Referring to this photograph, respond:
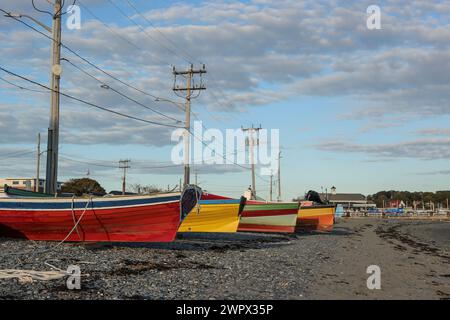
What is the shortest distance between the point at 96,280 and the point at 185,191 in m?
6.34

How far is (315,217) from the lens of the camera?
138 ft

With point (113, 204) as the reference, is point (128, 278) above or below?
below

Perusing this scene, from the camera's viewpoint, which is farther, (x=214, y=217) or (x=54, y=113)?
(x=214, y=217)

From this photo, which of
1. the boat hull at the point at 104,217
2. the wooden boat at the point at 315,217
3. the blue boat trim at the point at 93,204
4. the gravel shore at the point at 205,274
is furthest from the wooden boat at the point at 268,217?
the blue boat trim at the point at 93,204

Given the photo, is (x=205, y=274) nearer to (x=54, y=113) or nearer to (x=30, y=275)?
(x=30, y=275)

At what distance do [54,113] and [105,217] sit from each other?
21.2 ft

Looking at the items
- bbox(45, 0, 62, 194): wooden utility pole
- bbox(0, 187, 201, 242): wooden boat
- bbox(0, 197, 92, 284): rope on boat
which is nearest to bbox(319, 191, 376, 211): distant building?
bbox(45, 0, 62, 194): wooden utility pole

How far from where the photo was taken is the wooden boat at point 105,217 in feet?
57.2

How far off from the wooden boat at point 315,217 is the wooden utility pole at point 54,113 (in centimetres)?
2260

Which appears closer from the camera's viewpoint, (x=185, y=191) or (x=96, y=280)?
(x=96, y=280)

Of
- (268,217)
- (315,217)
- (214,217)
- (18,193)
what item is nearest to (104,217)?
(18,193)
